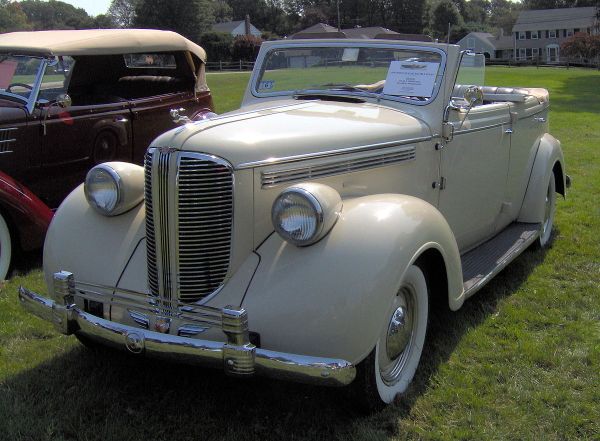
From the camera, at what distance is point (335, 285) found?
2.64 m

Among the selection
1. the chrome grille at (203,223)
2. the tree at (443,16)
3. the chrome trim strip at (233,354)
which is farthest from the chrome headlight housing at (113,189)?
the tree at (443,16)

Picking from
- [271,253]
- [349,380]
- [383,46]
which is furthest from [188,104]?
[349,380]

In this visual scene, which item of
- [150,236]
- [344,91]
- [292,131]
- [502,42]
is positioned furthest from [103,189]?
[502,42]

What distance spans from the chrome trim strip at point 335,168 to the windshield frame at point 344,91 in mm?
513

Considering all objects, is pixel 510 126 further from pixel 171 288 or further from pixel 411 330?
pixel 171 288

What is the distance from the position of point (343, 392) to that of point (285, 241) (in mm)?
756

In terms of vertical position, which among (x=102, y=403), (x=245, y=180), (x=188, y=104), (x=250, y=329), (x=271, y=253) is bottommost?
(x=102, y=403)

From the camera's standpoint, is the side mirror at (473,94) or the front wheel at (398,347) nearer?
the front wheel at (398,347)

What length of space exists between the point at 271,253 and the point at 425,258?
2.84 feet

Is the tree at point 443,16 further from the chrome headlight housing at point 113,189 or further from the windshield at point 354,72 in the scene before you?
the chrome headlight housing at point 113,189

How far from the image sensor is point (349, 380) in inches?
99.8

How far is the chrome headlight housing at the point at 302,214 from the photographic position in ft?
8.99

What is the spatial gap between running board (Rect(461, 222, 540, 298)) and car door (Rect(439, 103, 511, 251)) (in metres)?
0.10

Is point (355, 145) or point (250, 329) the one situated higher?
point (355, 145)
